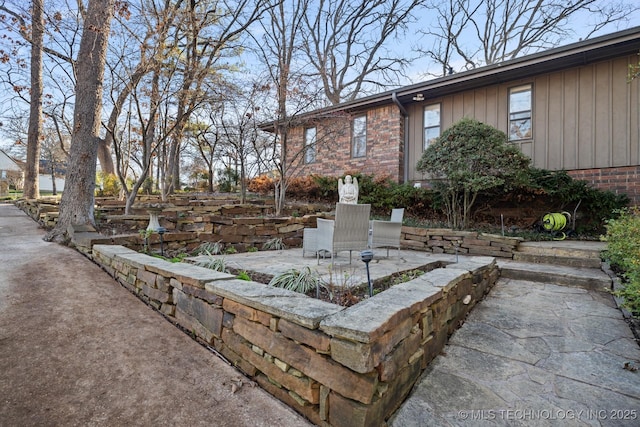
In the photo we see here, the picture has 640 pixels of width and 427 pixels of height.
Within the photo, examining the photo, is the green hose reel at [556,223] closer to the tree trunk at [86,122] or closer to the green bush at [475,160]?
the green bush at [475,160]

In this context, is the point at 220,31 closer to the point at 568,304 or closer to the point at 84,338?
the point at 84,338

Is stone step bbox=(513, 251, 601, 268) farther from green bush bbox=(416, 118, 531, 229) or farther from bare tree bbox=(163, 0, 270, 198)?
bare tree bbox=(163, 0, 270, 198)

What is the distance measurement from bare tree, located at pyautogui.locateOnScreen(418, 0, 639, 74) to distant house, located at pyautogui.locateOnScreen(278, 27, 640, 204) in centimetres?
383

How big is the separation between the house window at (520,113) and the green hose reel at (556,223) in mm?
2472

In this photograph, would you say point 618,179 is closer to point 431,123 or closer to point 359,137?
point 431,123

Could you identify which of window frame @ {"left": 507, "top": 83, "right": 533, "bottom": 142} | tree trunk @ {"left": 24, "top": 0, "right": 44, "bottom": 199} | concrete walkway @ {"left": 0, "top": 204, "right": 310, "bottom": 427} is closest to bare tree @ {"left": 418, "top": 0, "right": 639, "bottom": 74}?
window frame @ {"left": 507, "top": 83, "right": 533, "bottom": 142}

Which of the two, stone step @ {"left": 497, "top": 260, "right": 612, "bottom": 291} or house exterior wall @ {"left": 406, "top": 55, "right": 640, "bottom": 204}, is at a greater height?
house exterior wall @ {"left": 406, "top": 55, "right": 640, "bottom": 204}

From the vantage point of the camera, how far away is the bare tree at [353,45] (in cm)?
1345

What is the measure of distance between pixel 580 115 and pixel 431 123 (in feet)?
10.4

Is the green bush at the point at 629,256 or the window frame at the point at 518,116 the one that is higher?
the window frame at the point at 518,116

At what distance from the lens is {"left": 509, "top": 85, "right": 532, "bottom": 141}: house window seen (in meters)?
7.14

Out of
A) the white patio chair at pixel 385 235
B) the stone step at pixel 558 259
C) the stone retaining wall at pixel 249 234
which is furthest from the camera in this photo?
the stone retaining wall at pixel 249 234

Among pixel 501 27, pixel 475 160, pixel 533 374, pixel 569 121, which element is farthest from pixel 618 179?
pixel 501 27

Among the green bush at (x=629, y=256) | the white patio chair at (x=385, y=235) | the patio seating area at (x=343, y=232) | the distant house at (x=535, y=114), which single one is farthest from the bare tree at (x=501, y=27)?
the patio seating area at (x=343, y=232)
